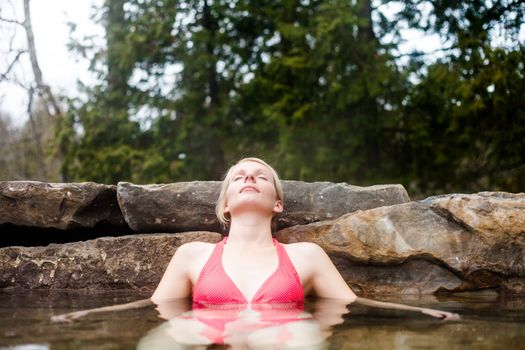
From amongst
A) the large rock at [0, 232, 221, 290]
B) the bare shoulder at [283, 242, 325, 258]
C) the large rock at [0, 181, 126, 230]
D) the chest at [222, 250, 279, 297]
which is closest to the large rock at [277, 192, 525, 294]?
the bare shoulder at [283, 242, 325, 258]

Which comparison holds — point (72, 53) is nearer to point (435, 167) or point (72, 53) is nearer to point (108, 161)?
point (108, 161)

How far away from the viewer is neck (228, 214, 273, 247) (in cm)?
347

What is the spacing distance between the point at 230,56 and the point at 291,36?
1672 mm

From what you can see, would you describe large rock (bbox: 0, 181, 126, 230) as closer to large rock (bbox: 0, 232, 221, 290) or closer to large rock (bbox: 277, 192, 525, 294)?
large rock (bbox: 0, 232, 221, 290)

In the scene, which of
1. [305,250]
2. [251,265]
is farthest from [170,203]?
[305,250]

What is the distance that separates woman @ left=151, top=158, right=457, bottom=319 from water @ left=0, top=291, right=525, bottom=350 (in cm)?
16

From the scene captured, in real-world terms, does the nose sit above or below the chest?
above

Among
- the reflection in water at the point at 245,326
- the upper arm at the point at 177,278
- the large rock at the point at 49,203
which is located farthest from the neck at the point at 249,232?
the large rock at the point at 49,203

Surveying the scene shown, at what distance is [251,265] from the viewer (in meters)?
3.30

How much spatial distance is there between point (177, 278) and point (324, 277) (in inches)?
34.6

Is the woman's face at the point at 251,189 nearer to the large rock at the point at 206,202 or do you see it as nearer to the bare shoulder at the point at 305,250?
the bare shoulder at the point at 305,250

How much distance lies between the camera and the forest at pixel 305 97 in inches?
298

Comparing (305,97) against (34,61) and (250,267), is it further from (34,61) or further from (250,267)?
(34,61)

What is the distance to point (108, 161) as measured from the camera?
30.2 ft
